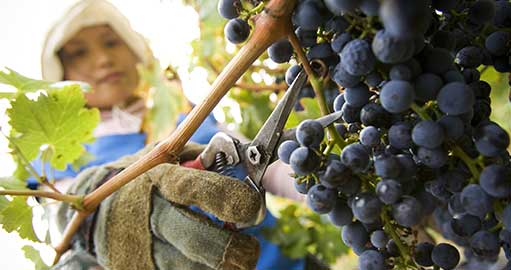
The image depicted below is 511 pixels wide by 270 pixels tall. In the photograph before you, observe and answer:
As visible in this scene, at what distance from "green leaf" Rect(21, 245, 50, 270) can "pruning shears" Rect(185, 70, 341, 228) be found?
24 centimetres

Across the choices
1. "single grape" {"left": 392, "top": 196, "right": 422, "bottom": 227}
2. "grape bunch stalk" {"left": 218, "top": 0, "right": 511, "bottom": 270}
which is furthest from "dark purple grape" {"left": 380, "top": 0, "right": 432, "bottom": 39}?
"single grape" {"left": 392, "top": 196, "right": 422, "bottom": 227}

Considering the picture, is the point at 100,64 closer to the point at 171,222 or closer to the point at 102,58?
the point at 102,58

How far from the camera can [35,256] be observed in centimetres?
54

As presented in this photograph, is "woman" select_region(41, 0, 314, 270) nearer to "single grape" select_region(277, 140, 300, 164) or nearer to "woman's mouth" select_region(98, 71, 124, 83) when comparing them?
"woman's mouth" select_region(98, 71, 124, 83)

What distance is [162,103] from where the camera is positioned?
0.98 metres

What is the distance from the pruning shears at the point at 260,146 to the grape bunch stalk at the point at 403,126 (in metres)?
0.02

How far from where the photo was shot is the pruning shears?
1.18 ft

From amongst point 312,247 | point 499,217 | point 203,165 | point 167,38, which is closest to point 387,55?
point 499,217

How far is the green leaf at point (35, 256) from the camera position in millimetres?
532

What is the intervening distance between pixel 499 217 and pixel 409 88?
10cm

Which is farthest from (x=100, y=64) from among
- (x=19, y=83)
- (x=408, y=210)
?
(x=408, y=210)

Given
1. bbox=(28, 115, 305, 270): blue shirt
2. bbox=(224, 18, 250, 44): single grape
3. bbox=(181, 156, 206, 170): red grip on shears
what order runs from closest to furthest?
1. bbox=(224, 18, 250, 44): single grape
2. bbox=(181, 156, 206, 170): red grip on shears
3. bbox=(28, 115, 305, 270): blue shirt

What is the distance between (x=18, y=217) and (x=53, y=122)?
100 mm

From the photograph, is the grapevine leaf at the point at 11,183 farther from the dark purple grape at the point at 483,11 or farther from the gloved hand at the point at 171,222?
the dark purple grape at the point at 483,11
